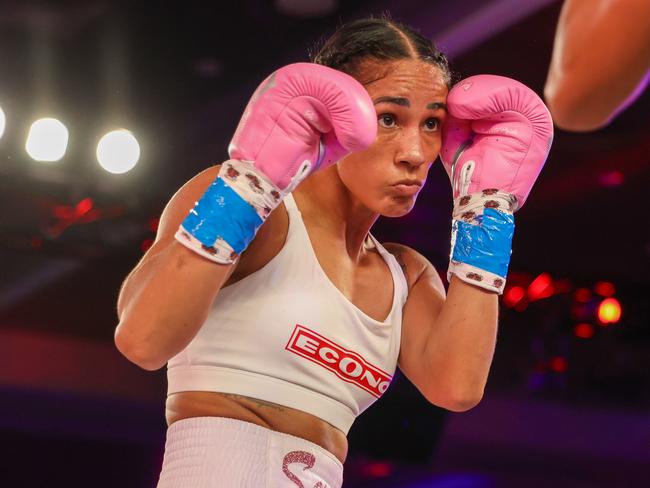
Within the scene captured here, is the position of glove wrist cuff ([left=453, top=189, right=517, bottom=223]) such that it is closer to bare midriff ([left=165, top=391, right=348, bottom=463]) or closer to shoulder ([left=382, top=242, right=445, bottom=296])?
shoulder ([left=382, top=242, right=445, bottom=296])

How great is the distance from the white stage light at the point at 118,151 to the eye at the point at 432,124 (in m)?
2.42

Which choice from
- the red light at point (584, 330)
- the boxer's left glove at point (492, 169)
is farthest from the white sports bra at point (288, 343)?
the red light at point (584, 330)

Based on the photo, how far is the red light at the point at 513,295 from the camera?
4844mm

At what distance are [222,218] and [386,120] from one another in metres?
0.44

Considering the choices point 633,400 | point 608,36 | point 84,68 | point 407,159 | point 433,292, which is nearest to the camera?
point 608,36

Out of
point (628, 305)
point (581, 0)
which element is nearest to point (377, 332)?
point (581, 0)

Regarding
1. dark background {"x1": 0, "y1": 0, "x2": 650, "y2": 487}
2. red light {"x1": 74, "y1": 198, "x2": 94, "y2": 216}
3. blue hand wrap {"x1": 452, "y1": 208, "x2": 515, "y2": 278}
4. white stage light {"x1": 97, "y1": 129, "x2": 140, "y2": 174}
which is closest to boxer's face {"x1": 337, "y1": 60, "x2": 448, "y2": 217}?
blue hand wrap {"x1": 452, "y1": 208, "x2": 515, "y2": 278}

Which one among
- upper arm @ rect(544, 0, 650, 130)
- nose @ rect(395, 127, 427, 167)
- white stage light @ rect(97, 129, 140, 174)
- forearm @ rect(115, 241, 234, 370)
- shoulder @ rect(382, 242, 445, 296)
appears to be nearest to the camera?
upper arm @ rect(544, 0, 650, 130)

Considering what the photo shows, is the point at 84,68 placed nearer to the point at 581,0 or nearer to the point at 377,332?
the point at 377,332

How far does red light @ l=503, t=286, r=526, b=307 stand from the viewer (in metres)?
4.84

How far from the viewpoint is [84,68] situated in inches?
161

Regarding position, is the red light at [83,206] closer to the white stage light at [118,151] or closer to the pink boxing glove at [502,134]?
the white stage light at [118,151]

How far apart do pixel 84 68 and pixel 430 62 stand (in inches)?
99.1

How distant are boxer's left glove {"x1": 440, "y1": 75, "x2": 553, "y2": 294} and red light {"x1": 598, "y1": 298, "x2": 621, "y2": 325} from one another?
122 inches
